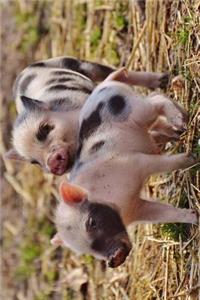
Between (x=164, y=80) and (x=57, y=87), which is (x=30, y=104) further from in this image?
(x=164, y=80)

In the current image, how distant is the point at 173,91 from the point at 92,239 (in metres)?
1.35

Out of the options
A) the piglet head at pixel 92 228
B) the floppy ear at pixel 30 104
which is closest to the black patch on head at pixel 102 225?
the piglet head at pixel 92 228

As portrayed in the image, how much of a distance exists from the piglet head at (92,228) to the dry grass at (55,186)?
1.75 feet

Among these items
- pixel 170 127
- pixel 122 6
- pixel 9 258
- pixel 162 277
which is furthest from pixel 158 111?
pixel 9 258

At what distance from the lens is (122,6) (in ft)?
21.7

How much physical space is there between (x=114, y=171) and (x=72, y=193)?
0.90ft

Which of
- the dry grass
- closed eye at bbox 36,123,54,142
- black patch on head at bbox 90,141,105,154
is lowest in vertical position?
the dry grass

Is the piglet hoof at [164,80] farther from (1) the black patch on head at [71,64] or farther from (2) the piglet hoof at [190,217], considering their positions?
(2) the piglet hoof at [190,217]

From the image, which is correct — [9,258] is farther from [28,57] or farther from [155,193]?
[155,193]

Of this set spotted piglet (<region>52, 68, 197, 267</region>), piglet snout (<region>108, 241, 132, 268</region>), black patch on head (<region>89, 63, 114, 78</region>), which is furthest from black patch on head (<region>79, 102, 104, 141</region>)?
black patch on head (<region>89, 63, 114, 78</region>)

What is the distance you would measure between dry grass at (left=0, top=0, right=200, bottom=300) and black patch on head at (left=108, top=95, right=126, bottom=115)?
401 mm

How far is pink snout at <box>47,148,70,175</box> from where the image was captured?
4812mm

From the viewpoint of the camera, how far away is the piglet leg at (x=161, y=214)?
4.52 m

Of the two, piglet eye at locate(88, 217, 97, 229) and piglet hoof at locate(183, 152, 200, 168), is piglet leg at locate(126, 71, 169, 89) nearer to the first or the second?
piglet hoof at locate(183, 152, 200, 168)
